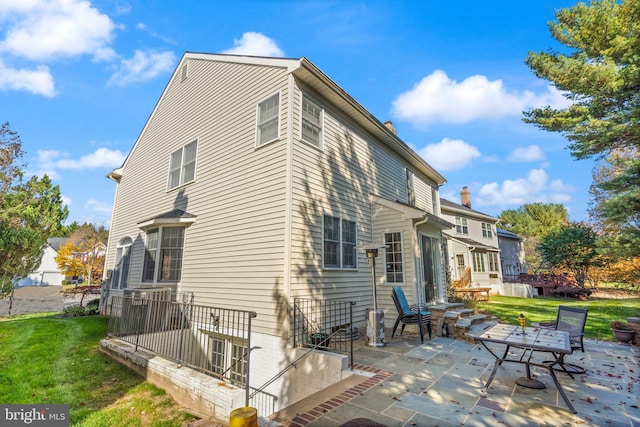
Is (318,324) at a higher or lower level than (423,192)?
lower

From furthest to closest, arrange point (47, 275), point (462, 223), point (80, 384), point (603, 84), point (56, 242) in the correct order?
point (56, 242) < point (47, 275) < point (462, 223) < point (603, 84) < point (80, 384)

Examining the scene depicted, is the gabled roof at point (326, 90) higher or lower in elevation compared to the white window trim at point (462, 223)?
higher

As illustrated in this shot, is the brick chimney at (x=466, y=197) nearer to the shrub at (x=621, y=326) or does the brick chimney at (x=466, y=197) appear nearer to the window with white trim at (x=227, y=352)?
the shrub at (x=621, y=326)

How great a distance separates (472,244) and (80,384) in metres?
21.9

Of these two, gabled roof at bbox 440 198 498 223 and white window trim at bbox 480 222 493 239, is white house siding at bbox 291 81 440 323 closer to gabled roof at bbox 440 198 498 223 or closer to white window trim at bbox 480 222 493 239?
gabled roof at bbox 440 198 498 223

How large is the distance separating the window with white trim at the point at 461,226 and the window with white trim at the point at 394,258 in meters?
16.5

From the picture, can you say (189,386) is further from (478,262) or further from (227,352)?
(478,262)

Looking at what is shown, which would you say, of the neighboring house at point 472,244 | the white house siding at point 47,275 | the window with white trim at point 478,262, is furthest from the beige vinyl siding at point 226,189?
the white house siding at point 47,275

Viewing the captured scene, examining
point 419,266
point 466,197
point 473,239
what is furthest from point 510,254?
point 419,266

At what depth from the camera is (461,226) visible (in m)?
23.4

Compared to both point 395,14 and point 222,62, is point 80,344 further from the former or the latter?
point 395,14

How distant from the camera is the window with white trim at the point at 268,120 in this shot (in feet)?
24.7

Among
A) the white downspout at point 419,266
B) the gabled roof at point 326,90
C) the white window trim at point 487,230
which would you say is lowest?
the white downspout at point 419,266

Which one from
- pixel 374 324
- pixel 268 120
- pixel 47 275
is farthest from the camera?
pixel 47 275
